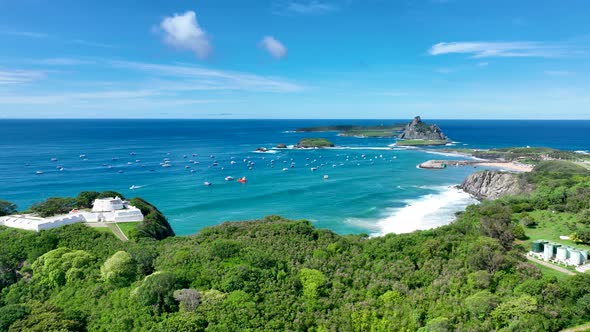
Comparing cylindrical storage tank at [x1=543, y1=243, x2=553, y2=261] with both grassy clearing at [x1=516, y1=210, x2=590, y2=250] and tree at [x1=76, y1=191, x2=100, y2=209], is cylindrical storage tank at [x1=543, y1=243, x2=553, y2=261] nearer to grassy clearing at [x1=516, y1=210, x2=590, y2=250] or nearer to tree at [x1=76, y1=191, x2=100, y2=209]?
grassy clearing at [x1=516, y1=210, x2=590, y2=250]

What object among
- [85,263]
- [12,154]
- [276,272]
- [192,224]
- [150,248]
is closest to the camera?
[276,272]

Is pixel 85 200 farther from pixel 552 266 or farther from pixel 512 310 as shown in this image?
pixel 552 266

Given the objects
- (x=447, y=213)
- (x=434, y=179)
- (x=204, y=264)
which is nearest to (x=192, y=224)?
(x=204, y=264)

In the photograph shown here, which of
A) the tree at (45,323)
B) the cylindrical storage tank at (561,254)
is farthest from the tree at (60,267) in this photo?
the cylindrical storage tank at (561,254)

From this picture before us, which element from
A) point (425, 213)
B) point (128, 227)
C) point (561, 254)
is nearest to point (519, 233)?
point (561, 254)

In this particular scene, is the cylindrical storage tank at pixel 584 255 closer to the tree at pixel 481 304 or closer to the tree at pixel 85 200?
the tree at pixel 481 304

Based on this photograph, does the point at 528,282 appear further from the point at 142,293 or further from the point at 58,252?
the point at 58,252

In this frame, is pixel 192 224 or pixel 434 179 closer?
pixel 192 224
